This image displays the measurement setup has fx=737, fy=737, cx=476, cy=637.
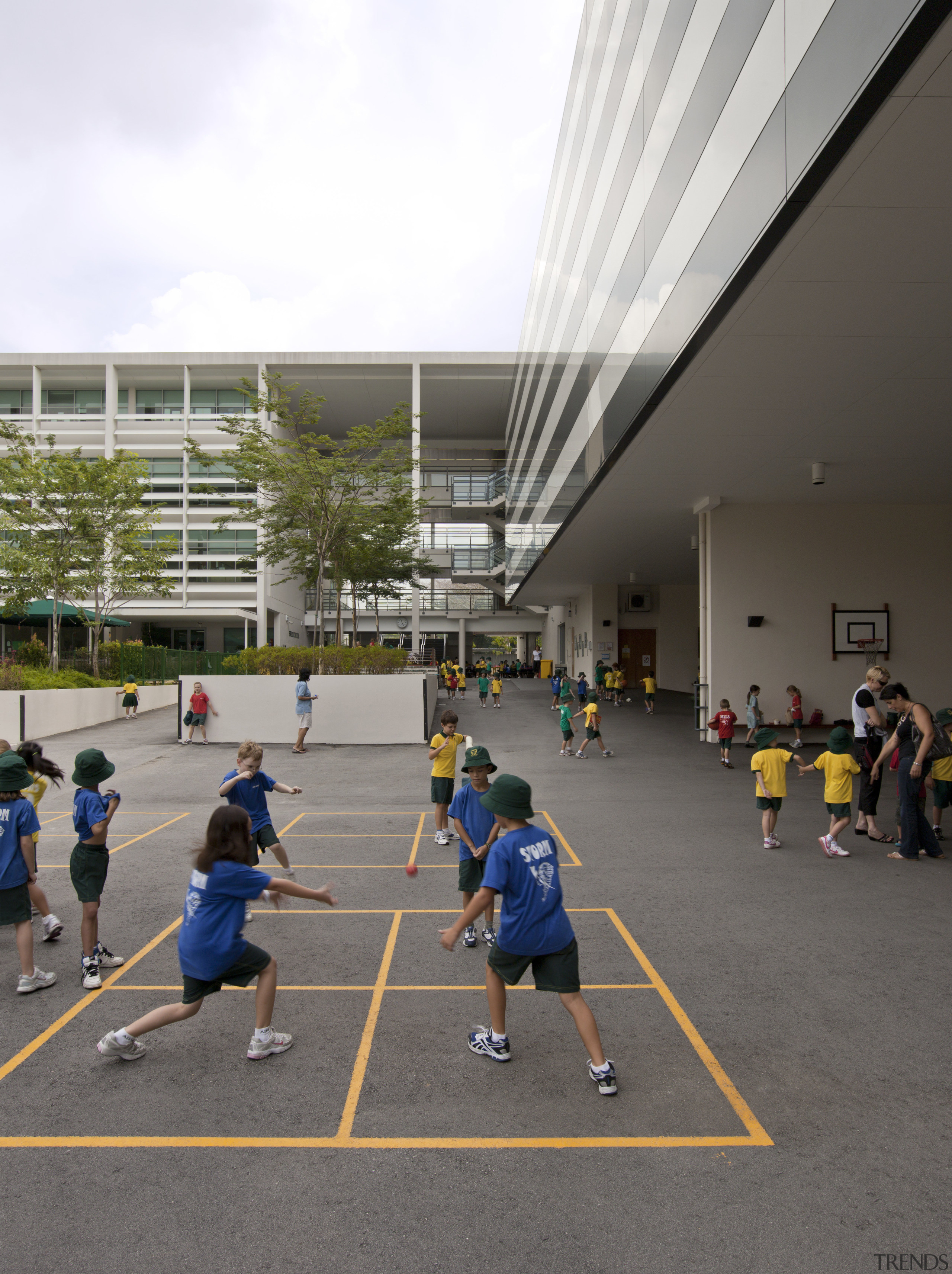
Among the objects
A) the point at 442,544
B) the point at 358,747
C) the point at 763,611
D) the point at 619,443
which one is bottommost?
the point at 358,747

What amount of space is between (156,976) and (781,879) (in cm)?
587

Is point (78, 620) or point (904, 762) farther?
point (78, 620)

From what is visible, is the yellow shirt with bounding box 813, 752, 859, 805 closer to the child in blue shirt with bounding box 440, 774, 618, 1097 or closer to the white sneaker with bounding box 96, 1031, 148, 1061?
the child in blue shirt with bounding box 440, 774, 618, 1097

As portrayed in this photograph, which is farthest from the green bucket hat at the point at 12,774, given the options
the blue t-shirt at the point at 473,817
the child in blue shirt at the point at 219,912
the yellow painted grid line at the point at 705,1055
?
the yellow painted grid line at the point at 705,1055

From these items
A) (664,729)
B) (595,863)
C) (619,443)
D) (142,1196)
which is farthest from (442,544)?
(142,1196)

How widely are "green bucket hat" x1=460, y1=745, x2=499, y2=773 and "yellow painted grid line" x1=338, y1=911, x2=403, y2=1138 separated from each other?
1.61 meters

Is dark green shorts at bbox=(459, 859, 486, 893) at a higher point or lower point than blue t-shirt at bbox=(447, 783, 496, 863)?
lower

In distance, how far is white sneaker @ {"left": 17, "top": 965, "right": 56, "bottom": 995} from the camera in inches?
198

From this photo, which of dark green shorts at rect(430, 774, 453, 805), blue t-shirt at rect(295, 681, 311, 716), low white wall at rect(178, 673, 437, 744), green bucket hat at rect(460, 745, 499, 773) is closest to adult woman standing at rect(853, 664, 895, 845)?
dark green shorts at rect(430, 774, 453, 805)

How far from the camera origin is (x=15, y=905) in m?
4.91

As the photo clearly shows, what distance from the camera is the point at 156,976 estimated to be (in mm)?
5348

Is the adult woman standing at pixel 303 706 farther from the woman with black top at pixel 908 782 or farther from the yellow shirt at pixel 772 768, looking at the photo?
the woman with black top at pixel 908 782

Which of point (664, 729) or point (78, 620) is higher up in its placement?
point (78, 620)

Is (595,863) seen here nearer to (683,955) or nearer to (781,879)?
(781,879)
